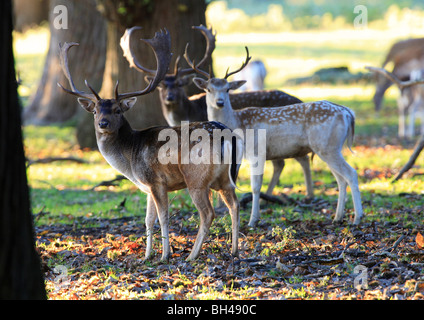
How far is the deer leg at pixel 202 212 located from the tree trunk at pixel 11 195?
217cm

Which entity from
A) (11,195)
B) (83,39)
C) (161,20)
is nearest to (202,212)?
(11,195)

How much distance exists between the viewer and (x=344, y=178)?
7.77 m

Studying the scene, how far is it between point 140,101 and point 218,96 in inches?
145

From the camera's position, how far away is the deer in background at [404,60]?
53.7ft

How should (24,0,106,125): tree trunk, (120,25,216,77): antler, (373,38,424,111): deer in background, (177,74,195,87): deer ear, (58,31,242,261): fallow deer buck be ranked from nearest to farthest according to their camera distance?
(58,31,242,261): fallow deer buck, (120,25,216,77): antler, (177,74,195,87): deer ear, (24,0,106,125): tree trunk, (373,38,424,111): deer in background

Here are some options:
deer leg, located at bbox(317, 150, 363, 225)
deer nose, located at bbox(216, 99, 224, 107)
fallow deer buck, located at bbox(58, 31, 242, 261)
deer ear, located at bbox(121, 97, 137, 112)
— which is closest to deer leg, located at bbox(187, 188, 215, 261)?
fallow deer buck, located at bbox(58, 31, 242, 261)

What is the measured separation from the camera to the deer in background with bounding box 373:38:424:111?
53.7 ft

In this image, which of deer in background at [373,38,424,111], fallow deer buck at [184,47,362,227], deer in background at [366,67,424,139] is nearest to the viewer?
fallow deer buck at [184,47,362,227]

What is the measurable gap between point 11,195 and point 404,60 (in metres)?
14.1

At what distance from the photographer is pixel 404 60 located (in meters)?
16.5

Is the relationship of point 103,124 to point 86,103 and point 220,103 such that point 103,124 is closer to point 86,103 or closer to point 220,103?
point 86,103

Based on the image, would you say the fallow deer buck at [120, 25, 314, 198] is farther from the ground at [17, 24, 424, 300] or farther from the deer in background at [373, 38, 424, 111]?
the deer in background at [373, 38, 424, 111]

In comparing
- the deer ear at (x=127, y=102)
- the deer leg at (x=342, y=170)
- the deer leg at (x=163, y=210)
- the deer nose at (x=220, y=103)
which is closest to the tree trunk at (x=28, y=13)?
the deer nose at (x=220, y=103)
